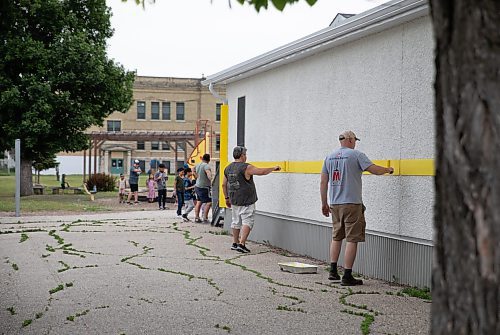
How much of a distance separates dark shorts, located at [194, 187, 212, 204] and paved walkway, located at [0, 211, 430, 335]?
4.89 meters

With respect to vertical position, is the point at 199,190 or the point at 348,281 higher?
the point at 199,190

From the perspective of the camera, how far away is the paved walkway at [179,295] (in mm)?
7203

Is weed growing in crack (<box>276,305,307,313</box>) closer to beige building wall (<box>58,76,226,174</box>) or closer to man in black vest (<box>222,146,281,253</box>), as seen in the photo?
man in black vest (<box>222,146,281,253</box>)

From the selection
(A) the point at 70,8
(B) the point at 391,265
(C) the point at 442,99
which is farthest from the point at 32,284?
(A) the point at 70,8

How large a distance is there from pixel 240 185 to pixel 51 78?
22.2 metres

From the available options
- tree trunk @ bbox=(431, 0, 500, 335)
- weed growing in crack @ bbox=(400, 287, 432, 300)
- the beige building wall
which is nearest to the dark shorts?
weed growing in crack @ bbox=(400, 287, 432, 300)

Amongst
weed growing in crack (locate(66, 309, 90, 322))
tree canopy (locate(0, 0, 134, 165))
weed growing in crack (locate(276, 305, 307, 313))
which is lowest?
weed growing in crack (locate(66, 309, 90, 322))

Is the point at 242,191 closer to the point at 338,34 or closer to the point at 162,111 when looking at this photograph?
the point at 338,34

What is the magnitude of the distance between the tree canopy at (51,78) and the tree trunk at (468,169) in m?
31.1

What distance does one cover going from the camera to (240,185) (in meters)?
13.1

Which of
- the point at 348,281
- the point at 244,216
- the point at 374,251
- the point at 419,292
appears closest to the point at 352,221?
the point at 348,281

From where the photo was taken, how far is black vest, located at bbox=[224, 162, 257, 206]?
42.9 feet

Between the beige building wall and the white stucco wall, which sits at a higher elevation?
the beige building wall

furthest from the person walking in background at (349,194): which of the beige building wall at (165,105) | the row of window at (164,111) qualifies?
the row of window at (164,111)
